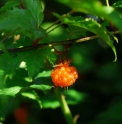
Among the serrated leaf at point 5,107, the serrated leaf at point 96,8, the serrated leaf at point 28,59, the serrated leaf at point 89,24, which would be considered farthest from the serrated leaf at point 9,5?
the serrated leaf at point 96,8

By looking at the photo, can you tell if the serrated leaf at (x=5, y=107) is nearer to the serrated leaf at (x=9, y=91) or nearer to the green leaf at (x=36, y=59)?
the serrated leaf at (x=9, y=91)

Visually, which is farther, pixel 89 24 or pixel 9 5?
pixel 9 5

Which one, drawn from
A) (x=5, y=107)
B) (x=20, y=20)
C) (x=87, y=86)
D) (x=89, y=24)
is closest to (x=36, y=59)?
(x=20, y=20)

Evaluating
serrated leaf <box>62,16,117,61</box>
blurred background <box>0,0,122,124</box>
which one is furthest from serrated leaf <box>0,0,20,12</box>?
blurred background <box>0,0,122,124</box>

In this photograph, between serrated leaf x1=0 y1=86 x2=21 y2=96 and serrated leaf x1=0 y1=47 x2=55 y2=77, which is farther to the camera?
serrated leaf x1=0 y1=86 x2=21 y2=96

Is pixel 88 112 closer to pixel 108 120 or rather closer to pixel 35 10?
pixel 108 120

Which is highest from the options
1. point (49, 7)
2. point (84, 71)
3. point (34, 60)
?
point (34, 60)

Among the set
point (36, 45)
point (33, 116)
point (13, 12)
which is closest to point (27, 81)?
point (36, 45)

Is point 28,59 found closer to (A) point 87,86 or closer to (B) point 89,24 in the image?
(B) point 89,24

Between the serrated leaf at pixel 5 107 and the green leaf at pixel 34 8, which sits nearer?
the green leaf at pixel 34 8

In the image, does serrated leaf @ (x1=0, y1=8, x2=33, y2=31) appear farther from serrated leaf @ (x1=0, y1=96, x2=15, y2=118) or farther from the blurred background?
the blurred background

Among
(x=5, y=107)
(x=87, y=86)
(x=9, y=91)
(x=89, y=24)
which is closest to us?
(x=89, y=24)
